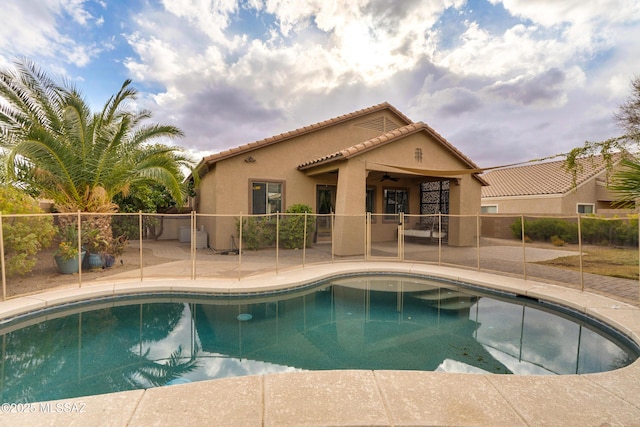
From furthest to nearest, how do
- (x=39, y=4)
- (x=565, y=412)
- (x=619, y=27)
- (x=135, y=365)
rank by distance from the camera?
(x=619, y=27) → (x=39, y=4) → (x=135, y=365) → (x=565, y=412)

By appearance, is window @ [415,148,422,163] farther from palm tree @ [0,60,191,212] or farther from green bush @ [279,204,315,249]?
palm tree @ [0,60,191,212]

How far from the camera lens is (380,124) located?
15.2 meters

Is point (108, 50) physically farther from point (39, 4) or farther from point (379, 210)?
point (379, 210)

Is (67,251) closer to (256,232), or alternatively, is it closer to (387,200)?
(256,232)

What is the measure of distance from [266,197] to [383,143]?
5217 millimetres

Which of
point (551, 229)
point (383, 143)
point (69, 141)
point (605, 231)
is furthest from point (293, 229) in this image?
point (551, 229)

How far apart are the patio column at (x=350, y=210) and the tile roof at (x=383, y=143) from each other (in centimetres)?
41

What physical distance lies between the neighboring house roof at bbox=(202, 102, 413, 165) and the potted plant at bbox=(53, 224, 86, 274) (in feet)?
16.1

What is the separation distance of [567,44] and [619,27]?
1606mm

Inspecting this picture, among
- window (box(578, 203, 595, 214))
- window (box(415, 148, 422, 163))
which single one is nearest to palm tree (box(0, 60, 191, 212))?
window (box(415, 148, 422, 163))

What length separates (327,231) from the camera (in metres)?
12.7

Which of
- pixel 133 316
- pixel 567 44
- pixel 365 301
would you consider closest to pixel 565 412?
pixel 365 301

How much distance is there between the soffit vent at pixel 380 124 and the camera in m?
14.8

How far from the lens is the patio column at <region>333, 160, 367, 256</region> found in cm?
1092
